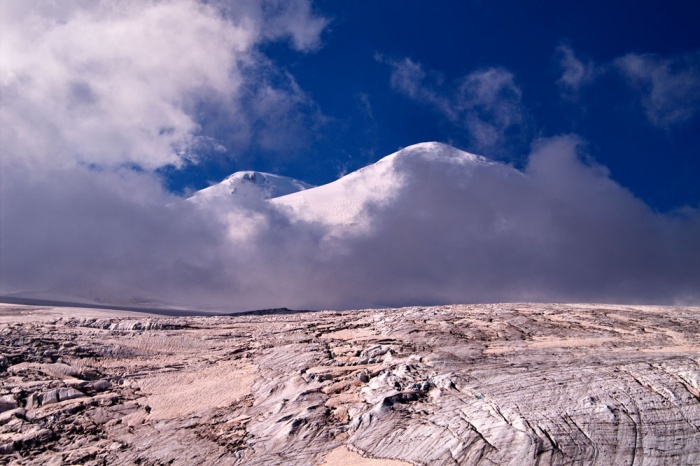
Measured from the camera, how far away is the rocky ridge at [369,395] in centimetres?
1859

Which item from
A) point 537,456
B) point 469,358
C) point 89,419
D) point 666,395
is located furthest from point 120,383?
point 666,395

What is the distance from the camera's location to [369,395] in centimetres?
2230

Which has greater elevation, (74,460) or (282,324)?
(282,324)

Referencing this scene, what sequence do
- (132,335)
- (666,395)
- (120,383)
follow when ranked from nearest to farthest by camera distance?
(666,395) < (120,383) < (132,335)

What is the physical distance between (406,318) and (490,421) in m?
20.1

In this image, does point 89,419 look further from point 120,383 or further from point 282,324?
point 282,324

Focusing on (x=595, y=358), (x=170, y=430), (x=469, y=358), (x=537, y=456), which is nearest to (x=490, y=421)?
(x=537, y=456)

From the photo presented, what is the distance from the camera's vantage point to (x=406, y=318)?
39219 mm

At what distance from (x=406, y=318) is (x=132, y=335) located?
20.4 meters

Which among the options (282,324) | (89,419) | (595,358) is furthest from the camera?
(282,324)

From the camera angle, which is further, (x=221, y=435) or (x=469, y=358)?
(x=469, y=358)

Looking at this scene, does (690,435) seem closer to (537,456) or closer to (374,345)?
(537,456)

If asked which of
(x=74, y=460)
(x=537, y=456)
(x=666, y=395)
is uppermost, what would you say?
(x=666, y=395)

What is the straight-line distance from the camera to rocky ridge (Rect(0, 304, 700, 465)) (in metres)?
18.6
